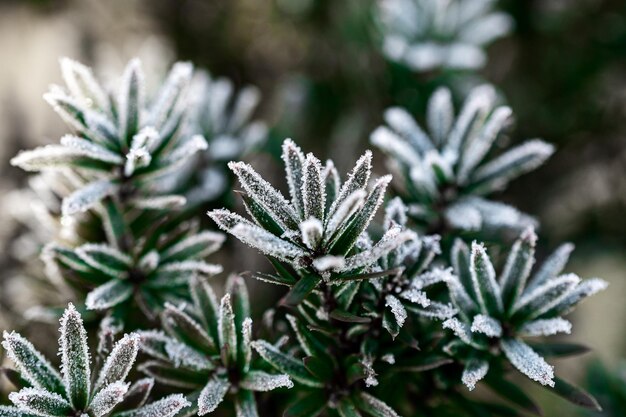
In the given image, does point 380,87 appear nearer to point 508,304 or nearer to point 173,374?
point 508,304

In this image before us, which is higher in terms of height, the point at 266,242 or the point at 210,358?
the point at 266,242

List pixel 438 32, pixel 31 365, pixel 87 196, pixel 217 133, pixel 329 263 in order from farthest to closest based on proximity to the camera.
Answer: pixel 438 32
pixel 217 133
pixel 87 196
pixel 31 365
pixel 329 263

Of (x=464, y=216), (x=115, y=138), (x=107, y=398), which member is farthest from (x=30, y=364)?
(x=464, y=216)

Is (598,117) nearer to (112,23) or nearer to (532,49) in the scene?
(532,49)

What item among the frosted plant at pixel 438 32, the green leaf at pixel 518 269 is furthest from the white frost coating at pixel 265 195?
the frosted plant at pixel 438 32

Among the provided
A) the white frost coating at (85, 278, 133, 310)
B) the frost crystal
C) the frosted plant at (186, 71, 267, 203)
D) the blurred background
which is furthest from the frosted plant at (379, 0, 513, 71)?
the white frost coating at (85, 278, 133, 310)

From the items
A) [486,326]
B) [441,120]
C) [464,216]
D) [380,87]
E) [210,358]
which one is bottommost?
[210,358]

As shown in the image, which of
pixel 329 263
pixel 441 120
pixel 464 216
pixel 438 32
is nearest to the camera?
pixel 329 263

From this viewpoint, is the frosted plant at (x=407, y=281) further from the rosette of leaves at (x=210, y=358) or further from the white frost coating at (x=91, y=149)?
the white frost coating at (x=91, y=149)
